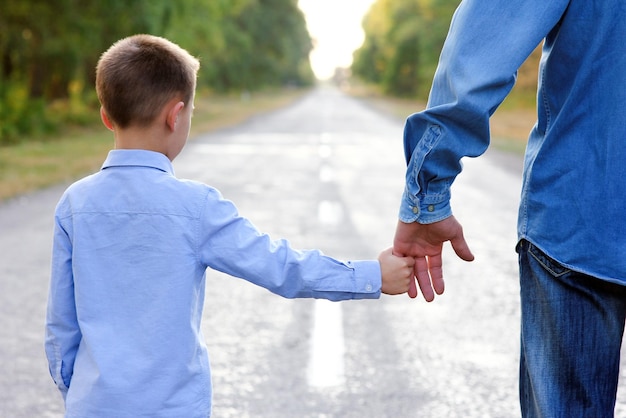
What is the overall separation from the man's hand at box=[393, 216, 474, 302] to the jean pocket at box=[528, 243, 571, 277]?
0.22m

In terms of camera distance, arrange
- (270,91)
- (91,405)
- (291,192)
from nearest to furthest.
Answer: (91,405) < (291,192) < (270,91)

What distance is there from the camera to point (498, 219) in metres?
9.06

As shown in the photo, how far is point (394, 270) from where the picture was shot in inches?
86.7

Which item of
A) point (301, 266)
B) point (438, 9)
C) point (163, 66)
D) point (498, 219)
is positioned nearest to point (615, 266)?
point (301, 266)

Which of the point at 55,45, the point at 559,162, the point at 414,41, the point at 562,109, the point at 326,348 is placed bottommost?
the point at 326,348

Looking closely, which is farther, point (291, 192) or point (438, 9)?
point (438, 9)

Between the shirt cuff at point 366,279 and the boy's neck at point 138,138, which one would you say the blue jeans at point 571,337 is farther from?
the boy's neck at point 138,138

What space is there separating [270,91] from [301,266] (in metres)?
84.1

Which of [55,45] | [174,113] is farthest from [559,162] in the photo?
[55,45]

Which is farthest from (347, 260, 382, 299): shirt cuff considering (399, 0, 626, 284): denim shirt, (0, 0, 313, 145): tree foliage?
(0, 0, 313, 145): tree foliage

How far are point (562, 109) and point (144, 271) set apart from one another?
3.44 feet

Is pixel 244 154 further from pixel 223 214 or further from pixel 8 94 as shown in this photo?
pixel 223 214

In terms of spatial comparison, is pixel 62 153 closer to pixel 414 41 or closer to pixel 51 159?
pixel 51 159

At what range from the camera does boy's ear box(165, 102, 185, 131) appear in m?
2.00
